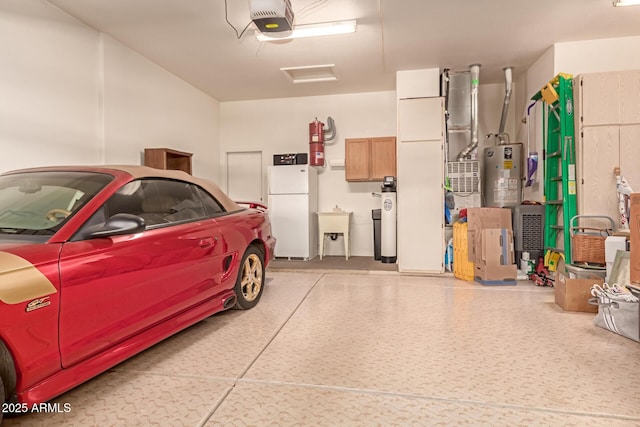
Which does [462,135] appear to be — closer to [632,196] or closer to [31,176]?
[632,196]

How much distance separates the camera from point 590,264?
3.34m

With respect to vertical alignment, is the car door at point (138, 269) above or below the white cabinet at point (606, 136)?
below

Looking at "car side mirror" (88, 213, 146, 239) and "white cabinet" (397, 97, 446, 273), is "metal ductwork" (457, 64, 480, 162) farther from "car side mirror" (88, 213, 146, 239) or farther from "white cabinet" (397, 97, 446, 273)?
"car side mirror" (88, 213, 146, 239)

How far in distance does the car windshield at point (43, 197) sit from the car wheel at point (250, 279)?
136 cm

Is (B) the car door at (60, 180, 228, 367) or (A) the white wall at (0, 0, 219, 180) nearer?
(B) the car door at (60, 180, 228, 367)

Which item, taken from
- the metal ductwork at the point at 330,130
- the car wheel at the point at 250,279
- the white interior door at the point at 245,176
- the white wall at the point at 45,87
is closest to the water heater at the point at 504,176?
the metal ductwork at the point at 330,130

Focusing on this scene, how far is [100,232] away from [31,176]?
0.78m

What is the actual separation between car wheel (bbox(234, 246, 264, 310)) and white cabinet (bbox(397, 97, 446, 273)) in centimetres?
234

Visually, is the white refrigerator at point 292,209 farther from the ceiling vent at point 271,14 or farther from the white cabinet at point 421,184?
the ceiling vent at point 271,14

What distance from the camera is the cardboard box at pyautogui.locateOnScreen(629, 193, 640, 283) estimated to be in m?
2.58

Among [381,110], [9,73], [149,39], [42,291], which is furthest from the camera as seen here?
[381,110]

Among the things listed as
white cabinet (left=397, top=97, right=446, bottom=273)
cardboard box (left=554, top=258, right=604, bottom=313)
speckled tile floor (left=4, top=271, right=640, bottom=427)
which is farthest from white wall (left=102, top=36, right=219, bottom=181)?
cardboard box (left=554, top=258, right=604, bottom=313)

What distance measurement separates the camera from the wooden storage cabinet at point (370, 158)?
597 centimetres

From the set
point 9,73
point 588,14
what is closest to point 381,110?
point 588,14
